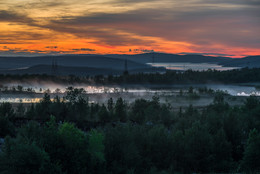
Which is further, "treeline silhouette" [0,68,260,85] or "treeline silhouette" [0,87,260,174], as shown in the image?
"treeline silhouette" [0,68,260,85]

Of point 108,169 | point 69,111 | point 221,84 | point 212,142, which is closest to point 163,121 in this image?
point 69,111

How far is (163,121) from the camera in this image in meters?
24.2

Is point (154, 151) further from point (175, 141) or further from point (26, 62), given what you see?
point (26, 62)

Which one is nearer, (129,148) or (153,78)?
(129,148)

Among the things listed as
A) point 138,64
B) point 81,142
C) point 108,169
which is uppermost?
point 138,64

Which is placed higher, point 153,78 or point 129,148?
point 153,78

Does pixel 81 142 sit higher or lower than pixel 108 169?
higher

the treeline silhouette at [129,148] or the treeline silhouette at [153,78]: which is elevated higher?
the treeline silhouette at [153,78]

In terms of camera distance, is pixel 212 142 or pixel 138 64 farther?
pixel 138 64

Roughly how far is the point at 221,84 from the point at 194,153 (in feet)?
158

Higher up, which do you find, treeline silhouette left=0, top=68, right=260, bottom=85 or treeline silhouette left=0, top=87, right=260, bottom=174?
treeline silhouette left=0, top=68, right=260, bottom=85

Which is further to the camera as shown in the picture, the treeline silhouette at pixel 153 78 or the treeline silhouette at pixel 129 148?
the treeline silhouette at pixel 153 78

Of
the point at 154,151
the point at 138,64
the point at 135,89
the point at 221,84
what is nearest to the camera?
the point at 154,151

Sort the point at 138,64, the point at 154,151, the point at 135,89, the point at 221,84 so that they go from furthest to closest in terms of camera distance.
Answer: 1. the point at 138,64
2. the point at 221,84
3. the point at 135,89
4. the point at 154,151
